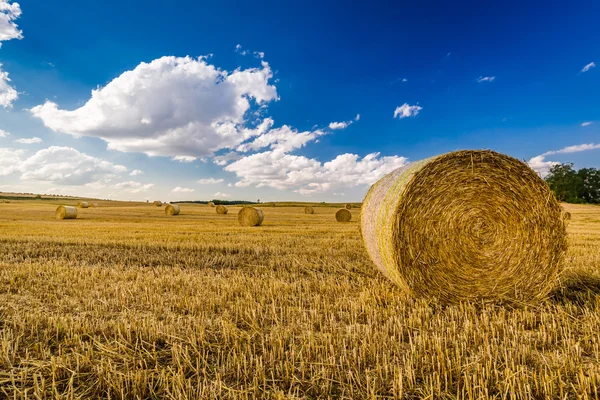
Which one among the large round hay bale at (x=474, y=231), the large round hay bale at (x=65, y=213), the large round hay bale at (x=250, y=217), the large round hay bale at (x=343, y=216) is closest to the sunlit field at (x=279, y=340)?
the large round hay bale at (x=474, y=231)

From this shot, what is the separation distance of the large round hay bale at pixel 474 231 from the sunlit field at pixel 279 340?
0.34 m

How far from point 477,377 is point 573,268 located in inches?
215

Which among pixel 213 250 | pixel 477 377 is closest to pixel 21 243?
pixel 213 250

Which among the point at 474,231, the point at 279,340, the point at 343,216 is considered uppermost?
the point at 474,231

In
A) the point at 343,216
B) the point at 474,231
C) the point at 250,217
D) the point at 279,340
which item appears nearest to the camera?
the point at 279,340

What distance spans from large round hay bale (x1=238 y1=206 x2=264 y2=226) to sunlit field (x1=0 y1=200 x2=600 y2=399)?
43.7 ft

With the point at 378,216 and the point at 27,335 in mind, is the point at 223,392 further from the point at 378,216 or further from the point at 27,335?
Answer: the point at 378,216

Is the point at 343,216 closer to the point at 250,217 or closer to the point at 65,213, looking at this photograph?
the point at 250,217

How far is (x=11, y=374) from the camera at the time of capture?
269 cm

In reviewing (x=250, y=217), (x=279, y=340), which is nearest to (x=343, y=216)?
(x=250, y=217)

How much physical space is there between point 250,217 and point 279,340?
16.8 metres

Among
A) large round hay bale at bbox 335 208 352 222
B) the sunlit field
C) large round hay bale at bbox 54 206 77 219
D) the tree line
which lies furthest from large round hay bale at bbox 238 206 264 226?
the tree line

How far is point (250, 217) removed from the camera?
783 inches

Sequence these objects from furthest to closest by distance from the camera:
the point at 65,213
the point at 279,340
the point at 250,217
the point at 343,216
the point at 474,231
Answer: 1. the point at 65,213
2. the point at 343,216
3. the point at 250,217
4. the point at 474,231
5. the point at 279,340
